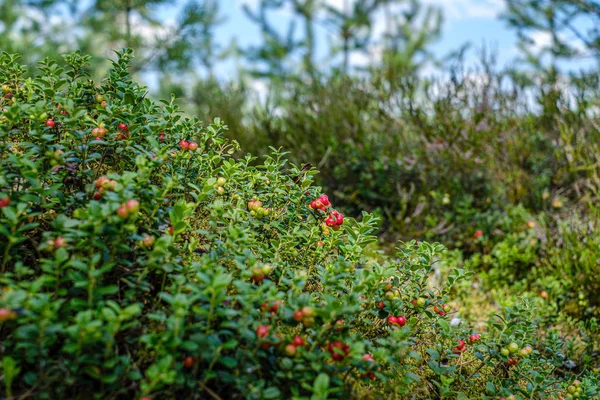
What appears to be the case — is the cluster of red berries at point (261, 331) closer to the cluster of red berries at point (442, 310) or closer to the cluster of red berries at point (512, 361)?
the cluster of red berries at point (442, 310)

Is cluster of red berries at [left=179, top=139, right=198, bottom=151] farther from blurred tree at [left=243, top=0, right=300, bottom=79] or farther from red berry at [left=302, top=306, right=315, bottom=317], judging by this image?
blurred tree at [left=243, top=0, right=300, bottom=79]

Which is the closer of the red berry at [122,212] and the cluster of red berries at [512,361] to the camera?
the red berry at [122,212]

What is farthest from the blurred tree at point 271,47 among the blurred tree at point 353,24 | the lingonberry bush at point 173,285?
the lingonberry bush at point 173,285

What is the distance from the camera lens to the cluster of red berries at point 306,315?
55.7 inches

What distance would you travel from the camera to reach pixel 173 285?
54.9 inches

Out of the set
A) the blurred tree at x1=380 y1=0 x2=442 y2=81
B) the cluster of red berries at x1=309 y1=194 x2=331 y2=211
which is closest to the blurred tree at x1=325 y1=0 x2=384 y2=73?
the blurred tree at x1=380 y1=0 x2=442 y2=81

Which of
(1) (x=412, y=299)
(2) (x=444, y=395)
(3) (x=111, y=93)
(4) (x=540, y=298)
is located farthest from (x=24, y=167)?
(4) (x=540, y=298)

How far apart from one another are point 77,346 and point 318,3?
12631 mm

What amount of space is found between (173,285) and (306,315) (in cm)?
43

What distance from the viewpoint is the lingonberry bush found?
130 cm

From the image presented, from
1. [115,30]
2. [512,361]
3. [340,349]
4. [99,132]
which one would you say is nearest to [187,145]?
[99,132]

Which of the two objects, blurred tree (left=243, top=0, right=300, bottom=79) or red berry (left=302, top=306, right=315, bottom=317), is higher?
blurred tree (left=243, top=0, right=300, bottom=79)

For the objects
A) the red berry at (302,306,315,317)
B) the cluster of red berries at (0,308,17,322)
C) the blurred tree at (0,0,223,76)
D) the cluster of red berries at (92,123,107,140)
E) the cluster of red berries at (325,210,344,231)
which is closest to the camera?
the cluster of red berries at (0,308,17,322)

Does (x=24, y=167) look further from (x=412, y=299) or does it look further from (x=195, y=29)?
(x=195, y=29)
